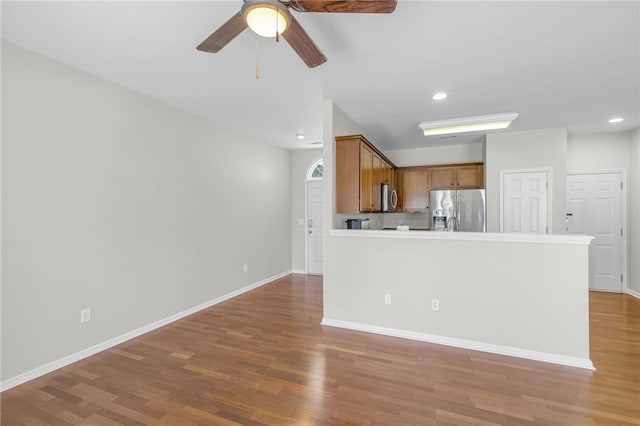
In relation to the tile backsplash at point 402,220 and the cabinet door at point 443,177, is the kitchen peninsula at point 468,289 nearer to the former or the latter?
the tile backsplash at point 402,220

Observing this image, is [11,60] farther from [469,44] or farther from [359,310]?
[359,310]

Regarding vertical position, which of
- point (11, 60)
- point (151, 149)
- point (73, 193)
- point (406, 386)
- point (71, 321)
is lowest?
point (406, 386)

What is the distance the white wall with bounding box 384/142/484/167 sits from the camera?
5.55 metres

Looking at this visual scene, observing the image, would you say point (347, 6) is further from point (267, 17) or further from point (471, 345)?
point (471, 345)

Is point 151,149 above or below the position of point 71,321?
above

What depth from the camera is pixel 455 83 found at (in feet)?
9.95

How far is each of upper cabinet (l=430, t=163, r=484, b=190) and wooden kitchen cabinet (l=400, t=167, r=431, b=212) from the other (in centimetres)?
15

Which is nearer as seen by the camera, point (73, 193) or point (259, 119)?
point (73, 193)

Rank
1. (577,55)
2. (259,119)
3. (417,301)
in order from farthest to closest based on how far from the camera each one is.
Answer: (259,119) < (417,301) < (577,55)

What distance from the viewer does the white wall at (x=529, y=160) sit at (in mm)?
4559

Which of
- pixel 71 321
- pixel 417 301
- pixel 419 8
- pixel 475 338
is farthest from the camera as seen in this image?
pixel 417 301

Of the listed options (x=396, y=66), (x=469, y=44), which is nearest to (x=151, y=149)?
(x=396, y=66)

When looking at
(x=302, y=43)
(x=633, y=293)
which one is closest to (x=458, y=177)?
(x=633, y=293)

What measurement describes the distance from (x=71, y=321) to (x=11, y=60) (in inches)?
88.4
